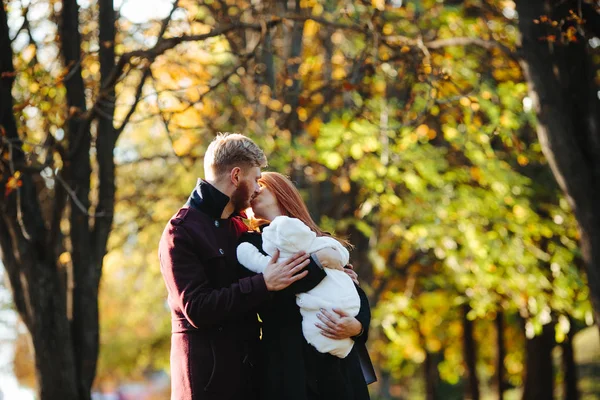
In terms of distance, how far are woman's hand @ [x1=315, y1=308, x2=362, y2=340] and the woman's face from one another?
0.62 m

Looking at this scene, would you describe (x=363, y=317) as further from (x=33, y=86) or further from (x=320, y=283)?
(x=33, y=86)

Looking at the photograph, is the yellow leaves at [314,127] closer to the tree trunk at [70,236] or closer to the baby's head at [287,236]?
the tree trunk at [70,236]

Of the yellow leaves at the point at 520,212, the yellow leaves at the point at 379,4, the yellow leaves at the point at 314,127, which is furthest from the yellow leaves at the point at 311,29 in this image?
the yellow leaves at the point at 520,212

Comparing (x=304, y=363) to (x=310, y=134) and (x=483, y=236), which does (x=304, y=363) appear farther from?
(x=310, y=134)

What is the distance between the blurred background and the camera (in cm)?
658

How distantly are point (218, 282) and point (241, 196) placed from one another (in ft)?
1.55

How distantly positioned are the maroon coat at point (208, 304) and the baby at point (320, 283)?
0.42ft

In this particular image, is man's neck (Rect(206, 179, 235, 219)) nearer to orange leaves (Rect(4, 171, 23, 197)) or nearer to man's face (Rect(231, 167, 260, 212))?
man's face (Rect(231, 167, 260, 212))

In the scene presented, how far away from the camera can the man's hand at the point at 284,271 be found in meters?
3.87

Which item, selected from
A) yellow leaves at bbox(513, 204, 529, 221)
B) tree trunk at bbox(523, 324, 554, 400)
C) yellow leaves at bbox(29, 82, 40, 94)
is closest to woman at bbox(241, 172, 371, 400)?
yellow leaves at bbox(29, 82, 40, 94)

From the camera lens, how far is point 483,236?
11.4 m

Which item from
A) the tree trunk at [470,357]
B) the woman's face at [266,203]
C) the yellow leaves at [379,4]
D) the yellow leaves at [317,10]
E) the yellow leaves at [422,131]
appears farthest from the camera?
the tree trunk at [470,357]

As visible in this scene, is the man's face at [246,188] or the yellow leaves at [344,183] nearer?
the man's face at [246,188]

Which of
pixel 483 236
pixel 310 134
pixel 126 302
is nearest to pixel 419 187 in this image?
pixel 483 236
